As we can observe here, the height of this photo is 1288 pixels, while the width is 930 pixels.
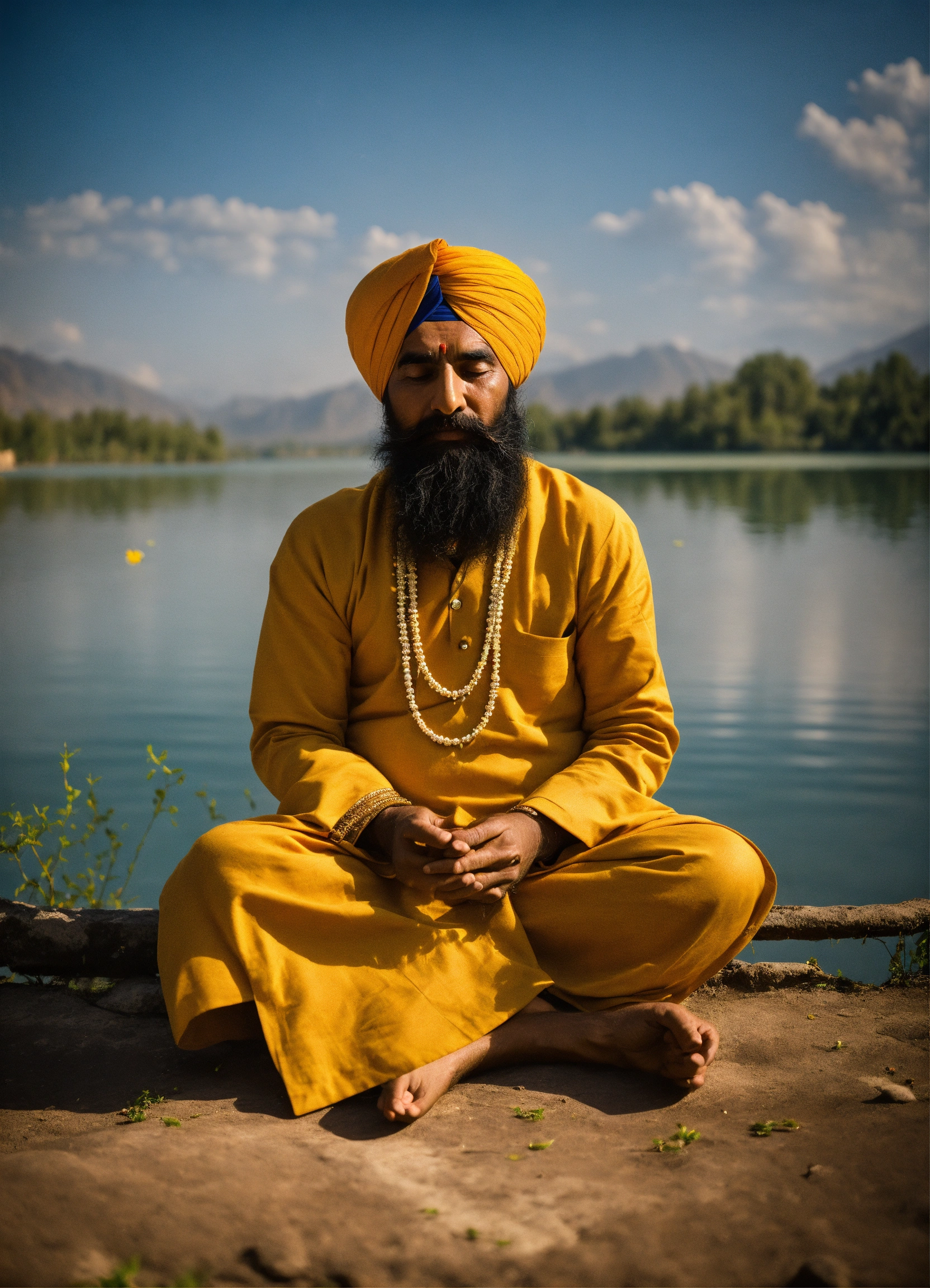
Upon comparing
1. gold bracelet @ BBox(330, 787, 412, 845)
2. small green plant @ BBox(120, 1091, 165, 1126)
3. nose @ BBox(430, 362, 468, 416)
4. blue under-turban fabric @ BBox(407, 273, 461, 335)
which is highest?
blue under-turban fabric @ BBox(407, 273, 461, 335)

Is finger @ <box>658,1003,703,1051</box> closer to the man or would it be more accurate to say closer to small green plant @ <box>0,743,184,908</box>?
the man

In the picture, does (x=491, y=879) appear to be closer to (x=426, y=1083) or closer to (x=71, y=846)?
(x=426, y=1083)

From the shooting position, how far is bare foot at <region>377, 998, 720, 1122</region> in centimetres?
208

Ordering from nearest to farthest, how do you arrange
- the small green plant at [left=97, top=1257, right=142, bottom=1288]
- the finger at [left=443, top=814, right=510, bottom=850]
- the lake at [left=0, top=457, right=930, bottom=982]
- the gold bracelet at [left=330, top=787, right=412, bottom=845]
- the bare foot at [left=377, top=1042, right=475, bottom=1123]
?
the small green plant at [left=97, top=1257, right=142, bottom=1288], the bare foot at [left=377, top=1042, right=475, bottom=1123], the finger at [left=443, top=814, right=510, bottom=850], the gold bracelet at [left=330, top=787, right=412, bottom=845], the lake at [left=0, top=457, right=930, bottom=982]

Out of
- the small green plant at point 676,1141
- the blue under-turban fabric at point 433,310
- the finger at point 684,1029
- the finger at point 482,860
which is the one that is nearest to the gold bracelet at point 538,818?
the finger at point 482,860

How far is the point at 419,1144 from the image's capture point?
194cm

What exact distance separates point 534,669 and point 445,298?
106cm

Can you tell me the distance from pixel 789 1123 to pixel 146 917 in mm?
1823

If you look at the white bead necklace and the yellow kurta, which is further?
the white bead necklace

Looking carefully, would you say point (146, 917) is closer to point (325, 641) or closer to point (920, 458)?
point (325, 641)

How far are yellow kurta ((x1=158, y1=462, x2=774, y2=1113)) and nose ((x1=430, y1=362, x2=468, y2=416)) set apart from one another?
302 mm

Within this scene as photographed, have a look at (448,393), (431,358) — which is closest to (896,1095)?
(448,393)

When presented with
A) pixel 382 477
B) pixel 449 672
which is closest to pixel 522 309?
pixel 382 477

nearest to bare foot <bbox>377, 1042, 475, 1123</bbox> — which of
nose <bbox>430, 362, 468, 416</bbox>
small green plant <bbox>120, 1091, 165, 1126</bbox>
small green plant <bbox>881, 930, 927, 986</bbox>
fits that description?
small green plant <bbox>120, 1091, 165, 1126</bbox>
